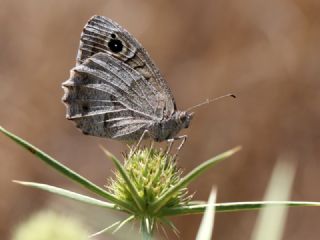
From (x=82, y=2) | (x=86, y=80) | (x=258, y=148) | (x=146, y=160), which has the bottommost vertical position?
(x=146, y=160)

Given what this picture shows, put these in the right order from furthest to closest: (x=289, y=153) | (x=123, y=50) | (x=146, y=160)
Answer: (x=289, y=153) → (x=123, y=50) → (x=146, y=160)

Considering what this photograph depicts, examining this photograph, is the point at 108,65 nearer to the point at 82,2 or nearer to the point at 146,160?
the point at 146,160

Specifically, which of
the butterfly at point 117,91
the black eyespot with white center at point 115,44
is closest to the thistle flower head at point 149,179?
the butterfly at point 117,91

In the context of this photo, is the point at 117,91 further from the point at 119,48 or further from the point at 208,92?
the point at 208,92

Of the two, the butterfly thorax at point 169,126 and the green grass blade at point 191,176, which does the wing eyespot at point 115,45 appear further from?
the green grass blade at point 191,176

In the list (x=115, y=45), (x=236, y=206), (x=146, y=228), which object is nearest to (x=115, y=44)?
(x=115, y=45)

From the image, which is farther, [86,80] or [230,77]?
[230,77]

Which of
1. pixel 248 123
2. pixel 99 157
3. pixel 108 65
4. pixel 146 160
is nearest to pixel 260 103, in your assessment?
pixel 248 123

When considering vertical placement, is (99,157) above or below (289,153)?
below
